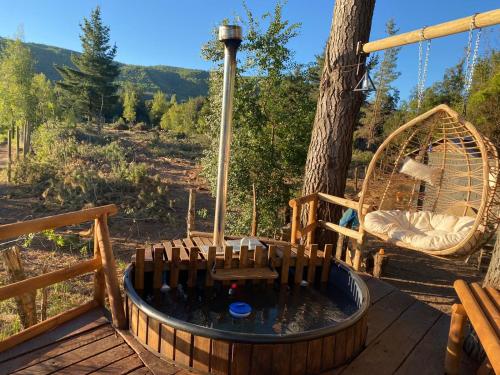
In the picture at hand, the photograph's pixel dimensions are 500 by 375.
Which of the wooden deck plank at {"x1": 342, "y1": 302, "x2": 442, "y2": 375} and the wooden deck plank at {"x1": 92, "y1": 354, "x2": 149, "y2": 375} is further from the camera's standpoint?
the wooden deck plank at {"x1": 342, "y1": 302, "x2": 442, "y2": 375}

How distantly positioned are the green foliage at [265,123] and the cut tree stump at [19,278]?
3.97 m

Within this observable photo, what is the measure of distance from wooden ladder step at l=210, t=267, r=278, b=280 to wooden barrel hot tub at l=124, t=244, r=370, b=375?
69 cm

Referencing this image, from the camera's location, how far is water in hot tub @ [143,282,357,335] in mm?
2584

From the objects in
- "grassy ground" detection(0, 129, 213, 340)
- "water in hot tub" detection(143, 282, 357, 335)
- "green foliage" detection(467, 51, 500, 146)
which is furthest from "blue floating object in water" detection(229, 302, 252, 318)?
"green foliage" detection(467, 51, 500, 146)

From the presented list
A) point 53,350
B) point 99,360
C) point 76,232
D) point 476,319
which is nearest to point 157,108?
point 76,232

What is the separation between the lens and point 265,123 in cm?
717

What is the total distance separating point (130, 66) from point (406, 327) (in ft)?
282

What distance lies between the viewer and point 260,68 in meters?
6.95

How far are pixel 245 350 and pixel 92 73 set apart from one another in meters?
28.3

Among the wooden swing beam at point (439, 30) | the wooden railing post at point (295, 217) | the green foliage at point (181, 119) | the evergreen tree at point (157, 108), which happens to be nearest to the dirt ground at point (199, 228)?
the wooden railing post at point (295, 217)

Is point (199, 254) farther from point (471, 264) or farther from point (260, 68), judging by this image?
point (471, 264)

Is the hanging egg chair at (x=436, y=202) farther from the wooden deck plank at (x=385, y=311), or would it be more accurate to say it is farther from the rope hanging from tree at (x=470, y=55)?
the wooden deck plank at (x=385, y=311)

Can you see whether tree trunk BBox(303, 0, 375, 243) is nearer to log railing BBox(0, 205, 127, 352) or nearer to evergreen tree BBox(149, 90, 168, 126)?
log railing BBox(0, 205, 127, 352)

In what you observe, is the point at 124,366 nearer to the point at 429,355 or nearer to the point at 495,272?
the point at 429,355
